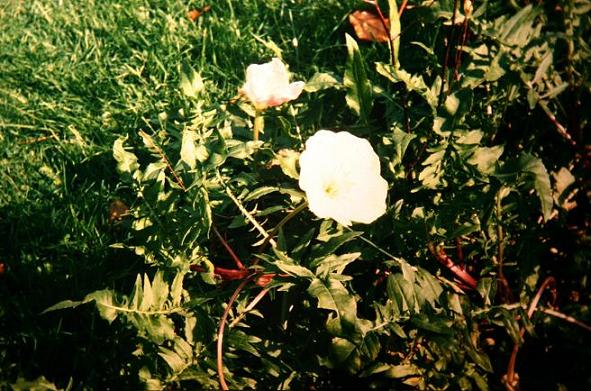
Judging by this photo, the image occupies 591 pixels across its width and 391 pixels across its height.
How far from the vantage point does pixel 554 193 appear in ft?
4.09

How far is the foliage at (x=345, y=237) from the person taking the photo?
3.63 ft

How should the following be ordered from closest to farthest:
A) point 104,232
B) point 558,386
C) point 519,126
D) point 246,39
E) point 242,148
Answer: point 558,386 → point 242,148 → point 519,126 → point 104,232 → point 246,39

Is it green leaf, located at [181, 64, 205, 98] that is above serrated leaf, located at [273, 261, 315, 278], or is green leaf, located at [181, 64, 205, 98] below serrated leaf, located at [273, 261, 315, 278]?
above

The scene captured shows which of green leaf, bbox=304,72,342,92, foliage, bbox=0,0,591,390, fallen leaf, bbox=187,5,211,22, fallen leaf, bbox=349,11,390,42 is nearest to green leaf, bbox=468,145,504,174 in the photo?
foliage, bbox=0,0,591,390

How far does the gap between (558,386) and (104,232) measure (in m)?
1.46

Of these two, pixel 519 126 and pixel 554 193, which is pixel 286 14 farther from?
pixel 554 193

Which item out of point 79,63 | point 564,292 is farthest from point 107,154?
point 564,292

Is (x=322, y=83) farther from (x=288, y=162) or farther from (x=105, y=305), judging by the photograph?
(x=105, y=305)

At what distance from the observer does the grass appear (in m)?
1.49

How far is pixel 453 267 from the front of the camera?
1301 millimetres

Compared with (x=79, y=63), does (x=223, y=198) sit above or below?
below

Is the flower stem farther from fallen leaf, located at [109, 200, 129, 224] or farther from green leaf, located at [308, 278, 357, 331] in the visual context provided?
fallen leaf, located at [109, 200, 129, 224]

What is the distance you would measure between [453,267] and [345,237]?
385 mm

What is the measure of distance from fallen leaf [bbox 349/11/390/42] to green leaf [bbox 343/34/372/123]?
628 millimetres
